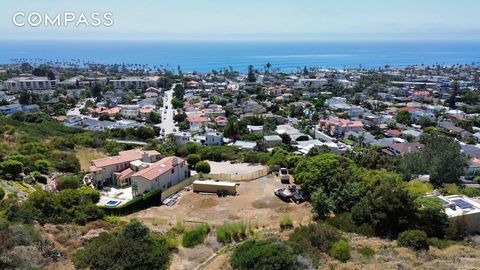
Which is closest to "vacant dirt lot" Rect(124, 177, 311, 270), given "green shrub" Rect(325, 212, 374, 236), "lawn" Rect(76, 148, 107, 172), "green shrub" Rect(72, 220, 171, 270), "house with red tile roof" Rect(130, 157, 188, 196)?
"green shrub" Rect(325, 212, 374, 236)

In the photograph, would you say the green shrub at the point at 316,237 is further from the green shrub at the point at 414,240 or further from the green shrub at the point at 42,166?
the green shrub at the point at 42,166

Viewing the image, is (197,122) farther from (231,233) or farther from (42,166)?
(231,233)

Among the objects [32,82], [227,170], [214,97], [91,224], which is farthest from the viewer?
[32,82]

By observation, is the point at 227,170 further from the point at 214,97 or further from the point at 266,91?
the point at 266,91

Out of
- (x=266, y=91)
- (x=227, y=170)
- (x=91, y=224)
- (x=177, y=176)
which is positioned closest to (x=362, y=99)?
(x=266, y=91)

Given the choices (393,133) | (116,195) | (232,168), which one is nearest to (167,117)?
(393,133)
